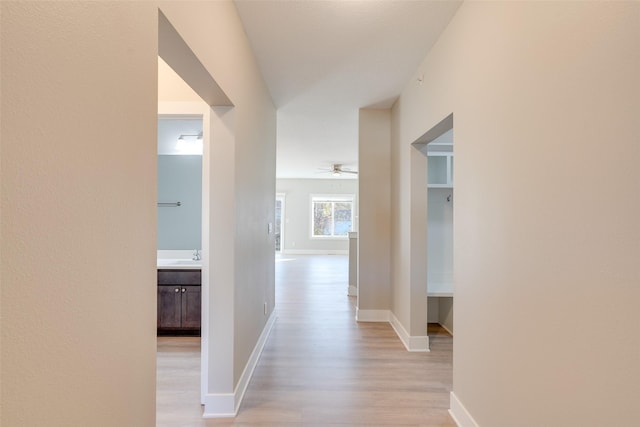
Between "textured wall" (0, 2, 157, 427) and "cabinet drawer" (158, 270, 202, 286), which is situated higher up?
"textured wall" (0, 2, 157, 427)

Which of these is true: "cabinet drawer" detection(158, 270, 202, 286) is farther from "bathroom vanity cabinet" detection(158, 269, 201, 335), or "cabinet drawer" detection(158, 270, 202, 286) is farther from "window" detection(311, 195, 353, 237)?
"window" detection(311, 195, 353, 237)

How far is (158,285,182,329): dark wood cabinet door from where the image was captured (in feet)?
11.1

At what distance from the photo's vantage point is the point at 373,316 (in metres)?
3.99

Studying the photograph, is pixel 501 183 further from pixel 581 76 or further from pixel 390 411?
pixel 390 411

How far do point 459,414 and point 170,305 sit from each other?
9.45 ft

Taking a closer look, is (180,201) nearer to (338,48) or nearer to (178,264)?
(178,264)

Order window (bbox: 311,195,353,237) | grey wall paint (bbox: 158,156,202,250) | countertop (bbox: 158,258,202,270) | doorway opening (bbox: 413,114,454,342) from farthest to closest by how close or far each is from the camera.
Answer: window (bbox: 311,195,353,237), grey wall paint (bbox: 158,156,202,250), doorway opening (bbox: 413,114,454,342), countertop (bbox: 158,258,202,270)

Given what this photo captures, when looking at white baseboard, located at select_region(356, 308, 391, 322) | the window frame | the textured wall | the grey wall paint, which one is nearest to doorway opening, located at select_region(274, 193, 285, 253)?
the window frame

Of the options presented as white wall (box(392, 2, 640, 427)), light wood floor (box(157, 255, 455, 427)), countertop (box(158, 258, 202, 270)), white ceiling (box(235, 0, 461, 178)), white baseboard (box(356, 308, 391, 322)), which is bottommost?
light wood floor (box(157, 255, 455, 427))

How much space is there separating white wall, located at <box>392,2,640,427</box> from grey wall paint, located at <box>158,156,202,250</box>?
3120 millimetres

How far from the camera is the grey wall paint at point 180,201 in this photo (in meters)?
3.96

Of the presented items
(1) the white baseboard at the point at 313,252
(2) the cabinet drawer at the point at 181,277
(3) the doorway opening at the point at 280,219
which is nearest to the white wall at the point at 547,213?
(2) the cabinet drawer at the point at 181,277

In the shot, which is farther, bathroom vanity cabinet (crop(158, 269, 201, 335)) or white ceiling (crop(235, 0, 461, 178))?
bathroom vanity cabinet (crop(158, 269, 201, 335))

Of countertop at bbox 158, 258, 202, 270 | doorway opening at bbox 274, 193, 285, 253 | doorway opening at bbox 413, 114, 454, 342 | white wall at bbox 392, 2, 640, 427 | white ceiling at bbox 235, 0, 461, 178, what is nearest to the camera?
white wall at bbox 392, 2, 640, 427
